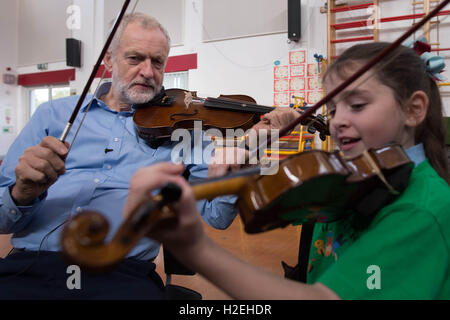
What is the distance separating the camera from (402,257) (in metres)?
0.54

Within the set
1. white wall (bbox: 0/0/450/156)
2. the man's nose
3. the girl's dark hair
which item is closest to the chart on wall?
white wall (bbox: 0/0/450/156)

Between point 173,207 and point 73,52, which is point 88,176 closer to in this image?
point 173,207

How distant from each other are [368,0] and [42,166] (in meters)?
4.30

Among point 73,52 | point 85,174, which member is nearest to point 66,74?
point 73,52

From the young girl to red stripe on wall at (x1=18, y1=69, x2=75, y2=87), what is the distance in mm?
6429

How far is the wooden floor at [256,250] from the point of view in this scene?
2010 millimetres

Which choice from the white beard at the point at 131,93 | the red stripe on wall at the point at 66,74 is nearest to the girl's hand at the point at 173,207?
the white beard at the point at 131,93

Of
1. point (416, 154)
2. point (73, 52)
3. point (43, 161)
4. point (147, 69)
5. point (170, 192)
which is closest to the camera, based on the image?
point (170, 192)

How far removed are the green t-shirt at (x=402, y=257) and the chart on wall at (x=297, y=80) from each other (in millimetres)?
3693

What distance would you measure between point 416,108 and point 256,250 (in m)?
1.94

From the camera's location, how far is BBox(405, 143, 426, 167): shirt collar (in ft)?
2.38

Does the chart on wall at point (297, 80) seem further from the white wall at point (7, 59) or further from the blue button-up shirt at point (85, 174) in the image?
the white wall at point (7, 59)

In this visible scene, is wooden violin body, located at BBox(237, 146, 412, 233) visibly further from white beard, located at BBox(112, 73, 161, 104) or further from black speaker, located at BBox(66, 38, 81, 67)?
black speaker, located at BBox(66, 38, 81, 67)

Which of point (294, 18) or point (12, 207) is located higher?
point (294, 18)
